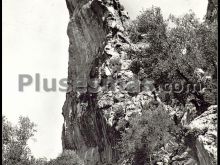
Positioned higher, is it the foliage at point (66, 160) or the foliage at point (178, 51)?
the foliage at point (178, 51)

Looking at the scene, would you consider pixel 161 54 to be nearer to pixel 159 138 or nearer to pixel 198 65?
pixel 198 65

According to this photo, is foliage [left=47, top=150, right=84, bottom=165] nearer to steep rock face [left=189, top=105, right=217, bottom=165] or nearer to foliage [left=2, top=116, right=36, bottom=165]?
foliage [left=2, top=116, right=36, bottom=165]

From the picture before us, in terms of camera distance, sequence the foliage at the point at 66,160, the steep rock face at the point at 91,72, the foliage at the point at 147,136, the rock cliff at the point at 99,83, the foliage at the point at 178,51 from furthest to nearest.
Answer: the steep rock face at the point at 91,72 → the rock cliff at the point at 99,83 → the foliage at the point at 66,160 → the foliage at the point at 147,136 → the foliage at the point at 178,51

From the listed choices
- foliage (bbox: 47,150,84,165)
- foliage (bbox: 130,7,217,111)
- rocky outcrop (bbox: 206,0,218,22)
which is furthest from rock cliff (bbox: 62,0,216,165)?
rocky outcrop (bbox: 206,0,218,22)

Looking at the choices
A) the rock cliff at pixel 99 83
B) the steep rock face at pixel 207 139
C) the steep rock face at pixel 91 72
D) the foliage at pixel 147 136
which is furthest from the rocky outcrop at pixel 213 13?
the steep rock face at pixel 91 72

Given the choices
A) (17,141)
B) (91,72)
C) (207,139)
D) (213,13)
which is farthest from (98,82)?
(207,139)

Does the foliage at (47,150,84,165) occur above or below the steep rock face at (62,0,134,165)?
below

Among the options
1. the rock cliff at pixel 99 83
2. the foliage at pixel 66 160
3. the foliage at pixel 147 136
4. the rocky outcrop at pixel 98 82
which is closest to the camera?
the foliage at pixel 147 136

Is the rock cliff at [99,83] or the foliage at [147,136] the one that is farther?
the rock cliff at [99,83]

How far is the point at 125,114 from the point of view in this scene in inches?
2061

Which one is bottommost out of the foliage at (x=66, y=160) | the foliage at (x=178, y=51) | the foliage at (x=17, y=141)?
the foliage at (x=66, y=160)

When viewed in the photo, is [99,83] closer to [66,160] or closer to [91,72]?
[91,72]

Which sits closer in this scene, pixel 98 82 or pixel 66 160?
pixel 66 160

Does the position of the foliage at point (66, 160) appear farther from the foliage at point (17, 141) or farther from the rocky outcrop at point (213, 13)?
the rocky outcrop at point (213, 13)
